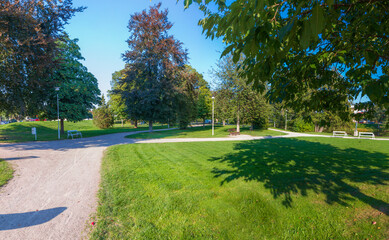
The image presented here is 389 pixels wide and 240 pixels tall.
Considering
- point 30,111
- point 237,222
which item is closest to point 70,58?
point 30,111

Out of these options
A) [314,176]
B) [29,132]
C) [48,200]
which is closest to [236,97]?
[314,176]

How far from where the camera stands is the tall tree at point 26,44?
8.86 metres

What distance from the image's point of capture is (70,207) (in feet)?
11.8

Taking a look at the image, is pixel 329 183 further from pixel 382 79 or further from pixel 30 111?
pixel 30 111

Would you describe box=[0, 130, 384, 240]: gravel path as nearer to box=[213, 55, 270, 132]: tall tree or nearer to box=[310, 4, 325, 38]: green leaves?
box=[310, 4, 325, 38]: green leaves

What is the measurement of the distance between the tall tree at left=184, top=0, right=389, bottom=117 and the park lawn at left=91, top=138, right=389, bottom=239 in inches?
82.4

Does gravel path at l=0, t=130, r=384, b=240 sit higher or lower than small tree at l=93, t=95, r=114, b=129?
lower

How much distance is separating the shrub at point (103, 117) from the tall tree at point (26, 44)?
21367 mm

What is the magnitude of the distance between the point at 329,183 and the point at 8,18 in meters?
15.9

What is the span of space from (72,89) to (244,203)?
880 inches

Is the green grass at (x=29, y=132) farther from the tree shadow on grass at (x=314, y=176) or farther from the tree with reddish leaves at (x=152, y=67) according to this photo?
the tree shadow on grass at (x=314, y=176)

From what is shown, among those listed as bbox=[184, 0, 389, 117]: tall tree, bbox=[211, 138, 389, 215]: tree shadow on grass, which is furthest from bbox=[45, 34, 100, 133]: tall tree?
bbox=[184, 0, 389, 117]: tall tree

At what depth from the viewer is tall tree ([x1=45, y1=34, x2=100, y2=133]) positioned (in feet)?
60.1

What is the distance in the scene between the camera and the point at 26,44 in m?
9.21
